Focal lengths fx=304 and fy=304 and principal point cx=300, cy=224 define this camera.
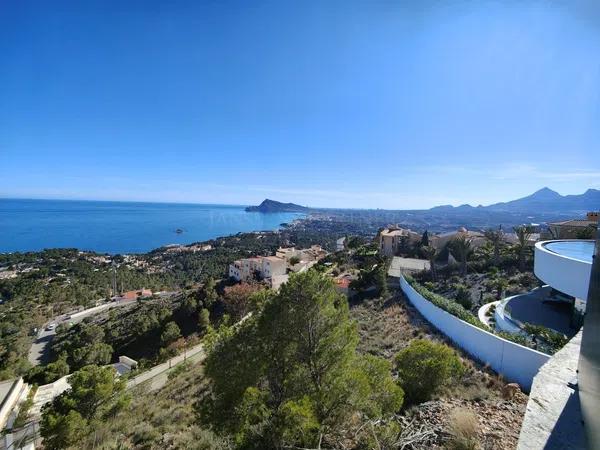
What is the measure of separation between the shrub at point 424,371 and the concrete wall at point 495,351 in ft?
6.62

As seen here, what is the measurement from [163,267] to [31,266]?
102 ft

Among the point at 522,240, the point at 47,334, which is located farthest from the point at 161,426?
the point at 47,334

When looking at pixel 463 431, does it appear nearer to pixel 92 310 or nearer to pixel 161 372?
pixel 161 372

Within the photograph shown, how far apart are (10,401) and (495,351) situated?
20058mm

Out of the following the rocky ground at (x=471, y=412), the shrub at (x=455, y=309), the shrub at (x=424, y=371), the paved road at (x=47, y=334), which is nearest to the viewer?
the rocky ground at (x=471, y=412)

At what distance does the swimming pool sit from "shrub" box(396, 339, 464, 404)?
5.11 meters

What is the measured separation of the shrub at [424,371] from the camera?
6574 mm

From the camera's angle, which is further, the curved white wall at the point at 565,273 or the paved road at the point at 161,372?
the paved road at the point at 161,372

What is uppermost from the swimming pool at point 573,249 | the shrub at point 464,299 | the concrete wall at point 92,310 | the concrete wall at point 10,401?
the swimming pool at point 573,249

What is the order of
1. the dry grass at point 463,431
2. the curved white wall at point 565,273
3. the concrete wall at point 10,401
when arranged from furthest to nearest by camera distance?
1. the concrete wall at point 10,401
2. the curved white wall at point 565,273
3. the dry grass at point 463,431

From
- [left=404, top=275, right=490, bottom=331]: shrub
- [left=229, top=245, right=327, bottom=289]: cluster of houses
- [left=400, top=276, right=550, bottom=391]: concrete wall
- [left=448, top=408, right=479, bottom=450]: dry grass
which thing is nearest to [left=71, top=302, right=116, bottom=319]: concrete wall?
[left=229, top=245, right=327, bottom=289]: cluster of houses

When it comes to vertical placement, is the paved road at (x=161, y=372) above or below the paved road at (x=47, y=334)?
above

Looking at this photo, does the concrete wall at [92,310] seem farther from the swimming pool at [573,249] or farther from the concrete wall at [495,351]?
the swimming pool at [573,249]

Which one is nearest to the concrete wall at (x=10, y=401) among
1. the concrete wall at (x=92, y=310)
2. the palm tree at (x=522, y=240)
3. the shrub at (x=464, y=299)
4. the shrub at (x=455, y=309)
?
the shrub at (x=455, y=309)
